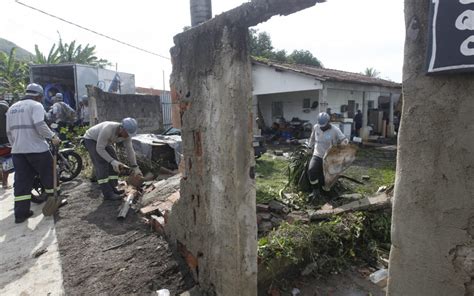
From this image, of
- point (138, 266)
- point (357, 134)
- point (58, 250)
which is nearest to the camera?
point (138, 266)

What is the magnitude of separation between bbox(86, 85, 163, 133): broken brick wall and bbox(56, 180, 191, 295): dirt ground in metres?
4.82

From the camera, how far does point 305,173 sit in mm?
5340

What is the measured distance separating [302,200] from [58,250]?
11.4ft

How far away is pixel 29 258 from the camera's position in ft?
11.0

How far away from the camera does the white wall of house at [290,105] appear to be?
13828mm

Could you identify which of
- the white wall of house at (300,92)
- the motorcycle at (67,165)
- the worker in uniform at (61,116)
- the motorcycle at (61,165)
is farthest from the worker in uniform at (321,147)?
the white wall of house at (300,92)

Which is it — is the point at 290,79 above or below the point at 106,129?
above

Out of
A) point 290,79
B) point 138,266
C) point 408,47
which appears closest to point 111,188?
point 138,266

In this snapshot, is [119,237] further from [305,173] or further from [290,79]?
[290,79]

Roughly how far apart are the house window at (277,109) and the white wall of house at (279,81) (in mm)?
2018

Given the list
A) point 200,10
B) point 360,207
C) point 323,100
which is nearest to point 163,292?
point 200,10

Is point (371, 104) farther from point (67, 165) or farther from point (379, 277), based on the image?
point (67, 165)

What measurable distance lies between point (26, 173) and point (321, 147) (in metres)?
4.52

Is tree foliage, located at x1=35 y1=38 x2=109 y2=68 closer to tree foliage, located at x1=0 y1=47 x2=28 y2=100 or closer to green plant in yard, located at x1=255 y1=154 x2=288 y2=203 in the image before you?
tree foliage, located at x1=0 y1=47 x2=28 y2=100
